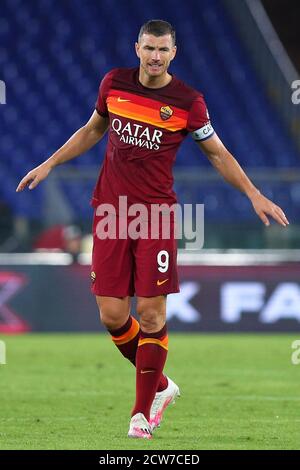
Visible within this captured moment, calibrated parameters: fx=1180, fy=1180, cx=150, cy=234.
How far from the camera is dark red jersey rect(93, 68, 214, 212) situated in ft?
20.4

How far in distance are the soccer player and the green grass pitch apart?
0.44 m

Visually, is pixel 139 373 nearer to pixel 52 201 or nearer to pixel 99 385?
pixel 99 385

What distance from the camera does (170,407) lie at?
753 centimetres

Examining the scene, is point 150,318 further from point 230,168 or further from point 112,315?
point 230,168

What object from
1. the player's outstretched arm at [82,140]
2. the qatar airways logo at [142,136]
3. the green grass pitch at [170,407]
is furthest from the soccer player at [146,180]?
the green grass pitch at [170,407]

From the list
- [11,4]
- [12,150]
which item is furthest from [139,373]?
[11,4]

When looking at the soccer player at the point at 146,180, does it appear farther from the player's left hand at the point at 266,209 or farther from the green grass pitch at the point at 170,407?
the green grass pitch at the point at 170,407

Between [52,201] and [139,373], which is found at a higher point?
[52,201]

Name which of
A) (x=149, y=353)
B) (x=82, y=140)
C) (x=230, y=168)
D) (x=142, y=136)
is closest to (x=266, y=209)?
(x=230, y=168)

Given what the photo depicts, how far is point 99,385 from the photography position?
875cm

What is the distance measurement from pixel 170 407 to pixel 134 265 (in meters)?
1.54

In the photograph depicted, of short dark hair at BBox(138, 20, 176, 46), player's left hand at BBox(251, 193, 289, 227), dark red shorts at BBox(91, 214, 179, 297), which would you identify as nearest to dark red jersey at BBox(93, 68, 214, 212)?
dark red shorts at BBox(91, 214, 179, 297)

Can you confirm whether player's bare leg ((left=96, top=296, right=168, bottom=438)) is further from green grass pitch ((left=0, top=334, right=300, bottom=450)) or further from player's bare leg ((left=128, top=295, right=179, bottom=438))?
green grass pitch ((left=0, top=334, right=300, bottom=450))

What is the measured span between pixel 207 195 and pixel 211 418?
7028 millimetres
